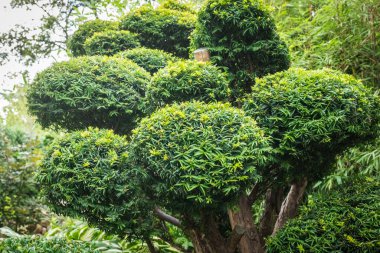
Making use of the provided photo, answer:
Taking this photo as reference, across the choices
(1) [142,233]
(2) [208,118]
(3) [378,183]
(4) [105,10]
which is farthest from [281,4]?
(1) [142,233]

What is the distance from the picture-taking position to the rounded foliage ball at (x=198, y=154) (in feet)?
8.14

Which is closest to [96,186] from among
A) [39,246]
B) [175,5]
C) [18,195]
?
[39,246]

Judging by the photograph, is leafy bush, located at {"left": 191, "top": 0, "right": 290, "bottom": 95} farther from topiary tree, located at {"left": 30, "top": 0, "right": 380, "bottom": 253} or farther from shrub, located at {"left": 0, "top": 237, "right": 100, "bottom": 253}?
shrub, located at {"left": 0, "top": 237, "right": 100, "bottom": 253}

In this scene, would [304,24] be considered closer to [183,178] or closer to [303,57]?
[303,57]

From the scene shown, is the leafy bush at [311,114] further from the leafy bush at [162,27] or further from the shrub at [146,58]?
the leafy bush at [162,27]

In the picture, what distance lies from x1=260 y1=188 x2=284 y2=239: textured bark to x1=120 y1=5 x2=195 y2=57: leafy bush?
2.29 metres

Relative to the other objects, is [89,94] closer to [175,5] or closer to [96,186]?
[96,186]

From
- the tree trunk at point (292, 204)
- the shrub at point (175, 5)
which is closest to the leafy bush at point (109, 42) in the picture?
the shrub at point (175, 5)

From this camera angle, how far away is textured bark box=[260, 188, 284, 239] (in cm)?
400

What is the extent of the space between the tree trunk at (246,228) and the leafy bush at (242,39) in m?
1.17

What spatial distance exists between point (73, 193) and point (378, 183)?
8.58 feet

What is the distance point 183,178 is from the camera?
2.49 m

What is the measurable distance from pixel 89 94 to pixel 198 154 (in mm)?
1672

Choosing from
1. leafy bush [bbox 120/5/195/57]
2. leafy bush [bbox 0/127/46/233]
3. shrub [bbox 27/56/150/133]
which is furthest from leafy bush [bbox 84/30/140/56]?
leafy bush [bbox 0/127/46/233]
